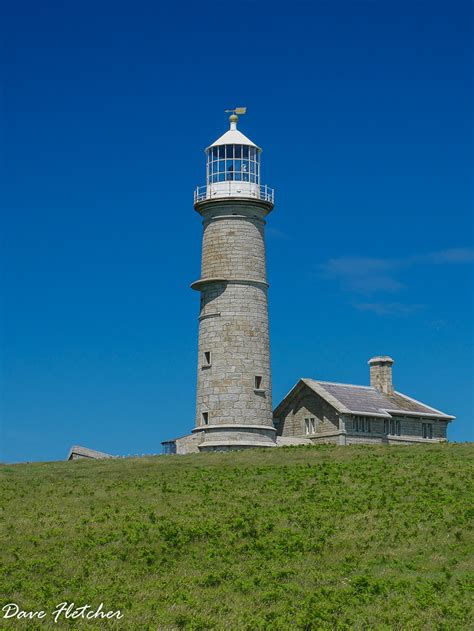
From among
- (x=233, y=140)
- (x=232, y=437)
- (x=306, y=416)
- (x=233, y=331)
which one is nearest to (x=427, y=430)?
(x=306, y=416)

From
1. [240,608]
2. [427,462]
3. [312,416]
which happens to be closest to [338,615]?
[240,608]

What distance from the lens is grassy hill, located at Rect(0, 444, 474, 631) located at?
902 inches

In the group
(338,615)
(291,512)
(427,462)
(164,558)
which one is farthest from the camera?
(427,462)

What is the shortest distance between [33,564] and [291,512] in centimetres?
904

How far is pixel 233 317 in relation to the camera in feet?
184

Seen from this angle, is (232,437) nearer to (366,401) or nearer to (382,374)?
(366,401)

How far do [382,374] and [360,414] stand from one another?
849 cm

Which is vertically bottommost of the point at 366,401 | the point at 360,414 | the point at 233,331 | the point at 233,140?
the point at 360,414

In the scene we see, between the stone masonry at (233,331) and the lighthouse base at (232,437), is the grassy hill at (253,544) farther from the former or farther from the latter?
the stone masonry at (233,331)

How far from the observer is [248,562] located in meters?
27.3

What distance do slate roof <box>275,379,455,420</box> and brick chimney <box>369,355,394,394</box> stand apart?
585mm

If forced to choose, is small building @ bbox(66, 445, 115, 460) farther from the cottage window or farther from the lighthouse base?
the cottage window

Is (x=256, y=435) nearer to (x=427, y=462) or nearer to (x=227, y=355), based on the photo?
(x=227, y=355)

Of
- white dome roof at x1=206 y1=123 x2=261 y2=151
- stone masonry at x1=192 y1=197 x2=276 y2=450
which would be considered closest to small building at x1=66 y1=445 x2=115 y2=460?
stone masonry at x1=192 y1=197 x2=276 y2=450
